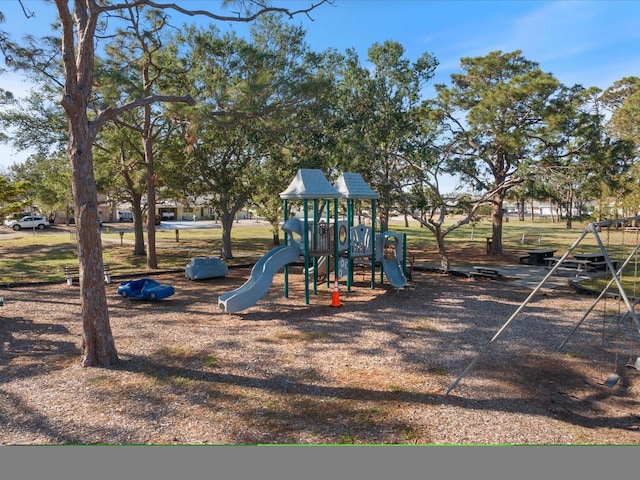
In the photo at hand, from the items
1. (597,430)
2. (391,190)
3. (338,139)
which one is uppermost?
(338,139)

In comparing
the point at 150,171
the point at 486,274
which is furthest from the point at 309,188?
the point at 486,274

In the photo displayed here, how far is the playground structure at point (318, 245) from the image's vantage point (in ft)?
36.9

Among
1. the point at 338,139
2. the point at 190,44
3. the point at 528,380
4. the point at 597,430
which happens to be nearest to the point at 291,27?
the point at 190,44

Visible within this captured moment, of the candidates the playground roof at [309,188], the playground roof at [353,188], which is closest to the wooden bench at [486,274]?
the playground roof at [353,188]

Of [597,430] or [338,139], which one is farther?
[338,139]

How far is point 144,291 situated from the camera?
11.6 meters

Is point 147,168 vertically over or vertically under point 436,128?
under

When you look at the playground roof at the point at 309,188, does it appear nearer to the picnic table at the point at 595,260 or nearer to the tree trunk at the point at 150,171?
the tree trunk at the point at 150,171

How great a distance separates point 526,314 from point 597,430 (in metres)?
5.66

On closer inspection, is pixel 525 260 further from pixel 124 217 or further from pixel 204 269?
pixel 124 217

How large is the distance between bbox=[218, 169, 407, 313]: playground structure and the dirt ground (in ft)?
2.30

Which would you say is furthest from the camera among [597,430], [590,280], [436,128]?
[436,128]

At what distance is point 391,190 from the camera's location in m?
17.7

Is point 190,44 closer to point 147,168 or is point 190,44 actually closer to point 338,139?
point 147,168
